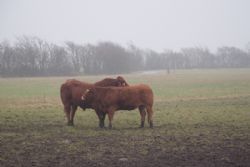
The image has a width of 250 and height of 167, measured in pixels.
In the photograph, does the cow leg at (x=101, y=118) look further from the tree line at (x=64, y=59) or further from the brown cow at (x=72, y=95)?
the tree line at (x=64, y=59)

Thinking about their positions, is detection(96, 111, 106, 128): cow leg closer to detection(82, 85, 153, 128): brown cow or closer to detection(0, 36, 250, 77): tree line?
detection(82, 85, 153, 128): brown cow

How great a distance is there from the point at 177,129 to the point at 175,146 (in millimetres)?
3217

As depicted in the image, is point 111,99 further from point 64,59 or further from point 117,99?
point 64,59

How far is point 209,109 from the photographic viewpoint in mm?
21406

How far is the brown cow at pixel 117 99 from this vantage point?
50.9ft

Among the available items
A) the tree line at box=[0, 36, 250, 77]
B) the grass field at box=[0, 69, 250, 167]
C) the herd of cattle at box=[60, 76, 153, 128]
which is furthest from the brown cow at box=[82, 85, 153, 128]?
the tree line at box=[0, 36, 250, 77]

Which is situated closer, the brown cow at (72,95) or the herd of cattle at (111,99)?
the herd of cattle at (111,99)

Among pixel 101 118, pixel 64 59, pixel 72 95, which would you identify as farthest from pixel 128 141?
pixel 64 59

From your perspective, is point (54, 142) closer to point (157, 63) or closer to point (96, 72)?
point (96, 72)

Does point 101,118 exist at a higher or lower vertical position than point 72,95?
lower

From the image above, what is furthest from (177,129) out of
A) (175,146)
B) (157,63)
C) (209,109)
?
(157,63)

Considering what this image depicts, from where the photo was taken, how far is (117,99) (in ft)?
50.8

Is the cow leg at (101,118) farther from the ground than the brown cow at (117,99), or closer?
closer

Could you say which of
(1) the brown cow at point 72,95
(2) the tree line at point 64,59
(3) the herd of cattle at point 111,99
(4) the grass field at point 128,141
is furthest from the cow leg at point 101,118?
(2) the tree line at point 64,59
